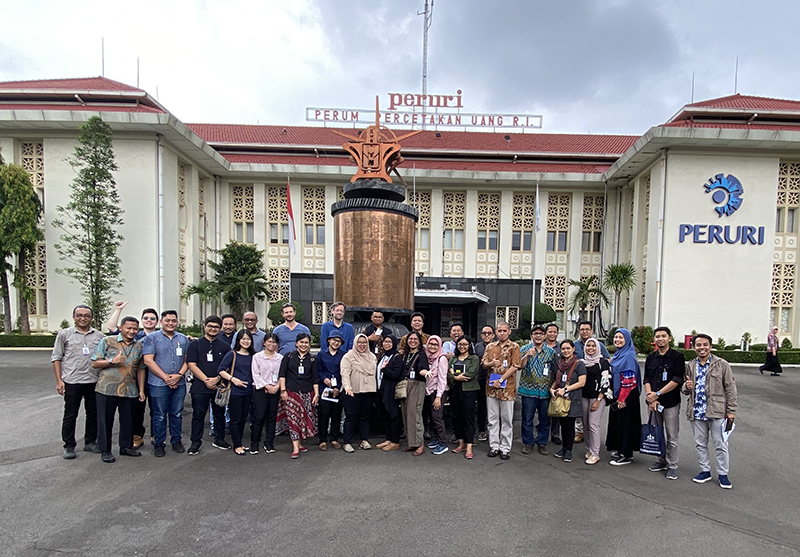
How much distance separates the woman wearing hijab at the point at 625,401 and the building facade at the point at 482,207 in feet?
44.0

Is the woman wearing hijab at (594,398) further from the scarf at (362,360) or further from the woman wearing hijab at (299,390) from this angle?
the woman wearing hijab at (299,390)

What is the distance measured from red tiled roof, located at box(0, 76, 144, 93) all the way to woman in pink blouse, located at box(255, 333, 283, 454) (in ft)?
62.3

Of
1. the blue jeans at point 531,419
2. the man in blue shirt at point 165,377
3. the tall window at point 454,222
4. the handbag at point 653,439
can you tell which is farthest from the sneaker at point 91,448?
the tall window at point 454,222

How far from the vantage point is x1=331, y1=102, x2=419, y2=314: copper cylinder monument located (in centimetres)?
769

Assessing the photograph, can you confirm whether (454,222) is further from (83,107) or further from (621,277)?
(83,107)

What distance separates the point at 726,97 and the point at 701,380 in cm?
2432

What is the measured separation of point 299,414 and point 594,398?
146 inches

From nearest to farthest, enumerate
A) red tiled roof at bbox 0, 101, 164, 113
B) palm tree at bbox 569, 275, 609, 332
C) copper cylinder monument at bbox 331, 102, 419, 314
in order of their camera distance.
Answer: copper cylinder monument at bbox 331, 102, 419, 314, red tiled roof at bbox 0, 101, 164, 113, palm tree at bbox 569, 275, 609, 332

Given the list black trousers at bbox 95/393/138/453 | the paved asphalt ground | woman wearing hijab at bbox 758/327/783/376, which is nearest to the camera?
the paved asphalt ground

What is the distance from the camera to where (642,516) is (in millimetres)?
3754

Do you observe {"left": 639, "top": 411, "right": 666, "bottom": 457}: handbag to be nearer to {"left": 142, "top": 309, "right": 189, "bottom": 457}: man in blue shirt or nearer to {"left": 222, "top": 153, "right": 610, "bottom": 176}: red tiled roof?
{"left": 142, "top": 309, "right": 189, "bottom": 457}: man in blue shirt

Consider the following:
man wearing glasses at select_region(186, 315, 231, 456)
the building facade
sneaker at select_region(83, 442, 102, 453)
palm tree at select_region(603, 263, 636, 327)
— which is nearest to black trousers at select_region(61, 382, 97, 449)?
sneaker at select_region(83, 442, 102, 453)

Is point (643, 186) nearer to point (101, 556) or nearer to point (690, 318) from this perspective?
point (690, 318)

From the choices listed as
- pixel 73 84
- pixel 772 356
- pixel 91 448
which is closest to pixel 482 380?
pixel 91 448
